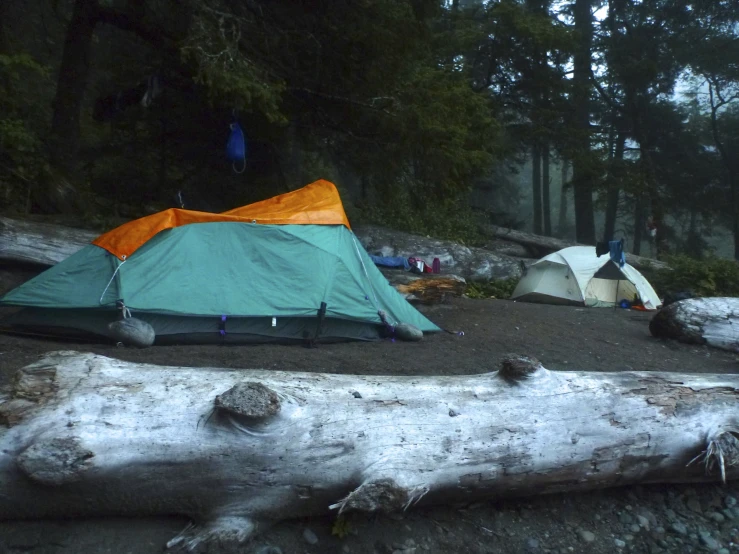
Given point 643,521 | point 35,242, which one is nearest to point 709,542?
point 643,521

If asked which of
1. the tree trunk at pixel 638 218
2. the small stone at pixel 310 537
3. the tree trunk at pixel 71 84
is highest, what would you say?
the tree trunk at pixel 71 84

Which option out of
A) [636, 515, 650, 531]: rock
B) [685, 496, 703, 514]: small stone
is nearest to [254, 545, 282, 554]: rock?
[636, 515, 650, 531]: rock

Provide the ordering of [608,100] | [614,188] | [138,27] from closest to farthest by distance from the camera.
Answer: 1. [138,27]
2. [614,188]
3. [608,100]

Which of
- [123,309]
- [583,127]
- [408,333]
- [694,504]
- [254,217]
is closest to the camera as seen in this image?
[694,504]

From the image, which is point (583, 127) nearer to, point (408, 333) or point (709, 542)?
point (408, 333)

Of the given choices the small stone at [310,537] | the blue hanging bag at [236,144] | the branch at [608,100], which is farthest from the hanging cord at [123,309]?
the branch at [608,100]

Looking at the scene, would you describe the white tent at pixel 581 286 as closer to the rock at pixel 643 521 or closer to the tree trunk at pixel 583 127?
the tree trunk at pixel 583 127

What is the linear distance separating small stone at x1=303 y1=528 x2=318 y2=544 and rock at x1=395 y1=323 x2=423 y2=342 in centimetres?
408

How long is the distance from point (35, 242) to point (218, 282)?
10.6ft

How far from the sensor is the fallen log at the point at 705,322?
7.62 m

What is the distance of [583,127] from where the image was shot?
20.8 m

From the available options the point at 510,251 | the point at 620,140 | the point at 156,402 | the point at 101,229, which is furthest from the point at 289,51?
the point at 620,140

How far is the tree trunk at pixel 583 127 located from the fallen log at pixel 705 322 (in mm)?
12770

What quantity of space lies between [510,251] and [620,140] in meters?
8.34
